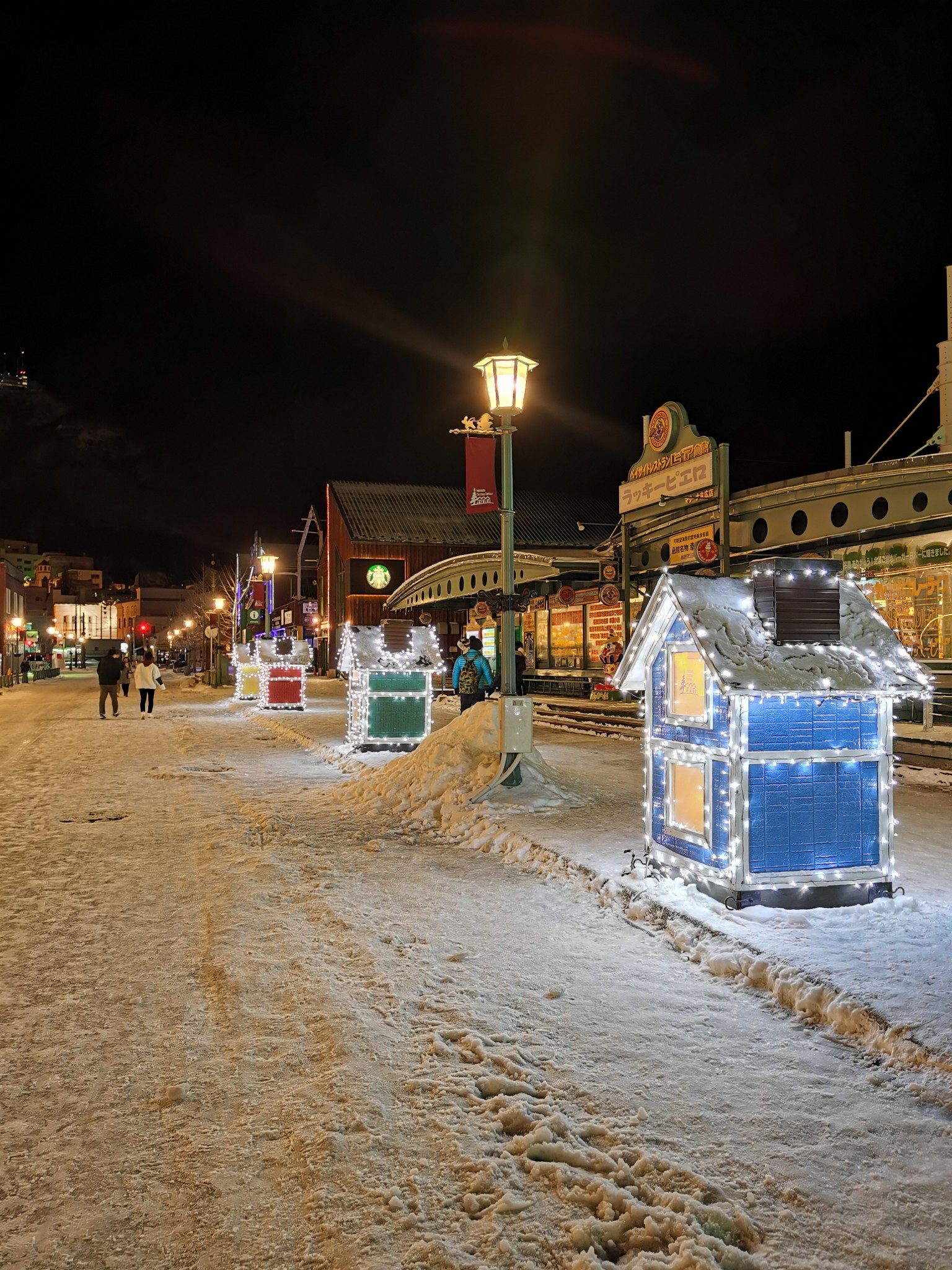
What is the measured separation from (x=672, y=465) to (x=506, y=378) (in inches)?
427

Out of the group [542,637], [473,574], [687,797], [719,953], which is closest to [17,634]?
[473,574]

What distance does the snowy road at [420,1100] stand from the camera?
9.23 feet

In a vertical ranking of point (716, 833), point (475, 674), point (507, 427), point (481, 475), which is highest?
point (507, 427)

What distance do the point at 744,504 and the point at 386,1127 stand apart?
1740cm

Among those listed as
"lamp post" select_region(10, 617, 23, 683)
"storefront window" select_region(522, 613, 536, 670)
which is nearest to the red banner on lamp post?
"storefront window" select_region(522, 613, 536, 670)

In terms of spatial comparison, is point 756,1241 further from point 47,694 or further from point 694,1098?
point 47,694

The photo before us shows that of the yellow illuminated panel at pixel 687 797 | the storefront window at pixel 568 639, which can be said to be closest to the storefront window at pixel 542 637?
the storefront window at pixel 568 639

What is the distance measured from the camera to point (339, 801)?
11047mm

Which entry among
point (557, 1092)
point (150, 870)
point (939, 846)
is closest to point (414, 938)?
point (557, 1092)

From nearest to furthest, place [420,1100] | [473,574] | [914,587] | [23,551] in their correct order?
[420,1100] → [914,587] → [473,574] → [23,551]

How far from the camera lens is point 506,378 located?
427 inches

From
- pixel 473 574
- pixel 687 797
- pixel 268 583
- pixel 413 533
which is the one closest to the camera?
pixel 687 797

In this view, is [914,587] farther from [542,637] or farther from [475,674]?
[542,637]

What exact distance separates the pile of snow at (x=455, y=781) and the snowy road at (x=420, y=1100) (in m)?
3.07
